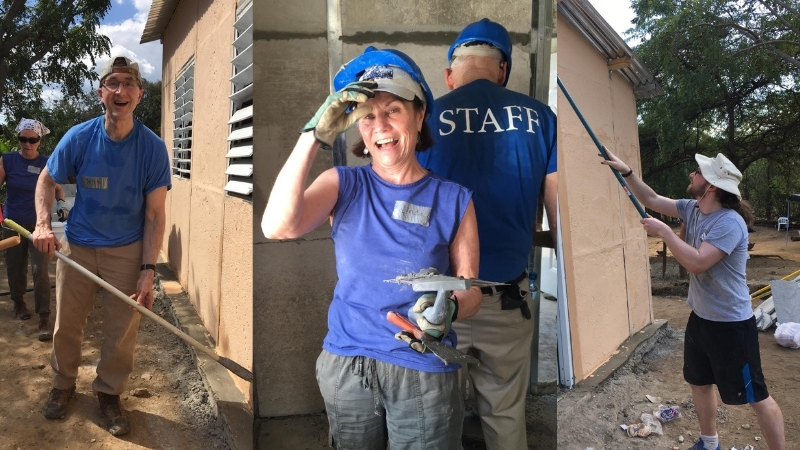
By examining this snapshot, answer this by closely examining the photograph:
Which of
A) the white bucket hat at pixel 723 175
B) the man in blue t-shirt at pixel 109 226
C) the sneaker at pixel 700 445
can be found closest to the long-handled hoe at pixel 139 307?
the man in blue t-shirt at pixel 109 226

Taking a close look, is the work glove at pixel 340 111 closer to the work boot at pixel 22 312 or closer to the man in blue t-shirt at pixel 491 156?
the man in blue t-shirt at pixel 491 156

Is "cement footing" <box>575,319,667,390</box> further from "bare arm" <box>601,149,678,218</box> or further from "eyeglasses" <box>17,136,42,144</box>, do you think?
"eyeglasses" <box>17,136,42,144</box>

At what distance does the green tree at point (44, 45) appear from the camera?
3.44 ft

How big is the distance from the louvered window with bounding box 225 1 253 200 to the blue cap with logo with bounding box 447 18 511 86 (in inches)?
12.7

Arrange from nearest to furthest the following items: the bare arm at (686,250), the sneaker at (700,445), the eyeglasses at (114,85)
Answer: the eyeglasses at (114,85) → the bare arm at (686,250) → the sneaker at (700,445)

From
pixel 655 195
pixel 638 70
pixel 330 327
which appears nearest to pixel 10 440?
pixel 330 327

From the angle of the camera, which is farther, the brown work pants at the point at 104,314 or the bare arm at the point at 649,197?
the bare arm at the point at 649,197

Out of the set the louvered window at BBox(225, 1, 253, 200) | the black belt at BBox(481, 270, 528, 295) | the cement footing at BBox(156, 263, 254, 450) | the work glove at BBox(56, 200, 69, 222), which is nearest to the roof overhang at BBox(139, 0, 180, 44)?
the louvered window at BBox(225, 1, 253, 200)

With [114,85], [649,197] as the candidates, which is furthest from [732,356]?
[114,85]

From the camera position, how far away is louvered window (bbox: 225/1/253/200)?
81 cm

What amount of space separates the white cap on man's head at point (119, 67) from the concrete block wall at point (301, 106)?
39 cm

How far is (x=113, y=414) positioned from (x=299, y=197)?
0.68 metres

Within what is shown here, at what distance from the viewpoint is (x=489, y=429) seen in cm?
90

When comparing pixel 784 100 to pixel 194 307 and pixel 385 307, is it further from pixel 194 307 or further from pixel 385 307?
pixel 194 307
